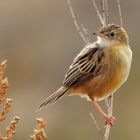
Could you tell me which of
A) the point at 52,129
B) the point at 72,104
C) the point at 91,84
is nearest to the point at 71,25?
the point at 72,104

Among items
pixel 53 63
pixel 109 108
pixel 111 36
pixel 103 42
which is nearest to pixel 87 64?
pixel 103 42

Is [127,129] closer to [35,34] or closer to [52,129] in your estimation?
[52,129]

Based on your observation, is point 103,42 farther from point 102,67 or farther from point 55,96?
point 55,96

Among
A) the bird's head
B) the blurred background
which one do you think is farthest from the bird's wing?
the blurred background

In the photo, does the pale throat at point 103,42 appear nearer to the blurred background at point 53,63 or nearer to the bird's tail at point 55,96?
the bird's tail at point 55,96

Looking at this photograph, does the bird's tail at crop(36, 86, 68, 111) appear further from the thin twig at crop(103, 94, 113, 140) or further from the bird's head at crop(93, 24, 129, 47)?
the bird's head at crop(93, 24, 129, 47)

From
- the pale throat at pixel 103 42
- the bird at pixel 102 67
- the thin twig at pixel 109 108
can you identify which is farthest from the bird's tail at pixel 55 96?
the pale throat at pixel 103 42
